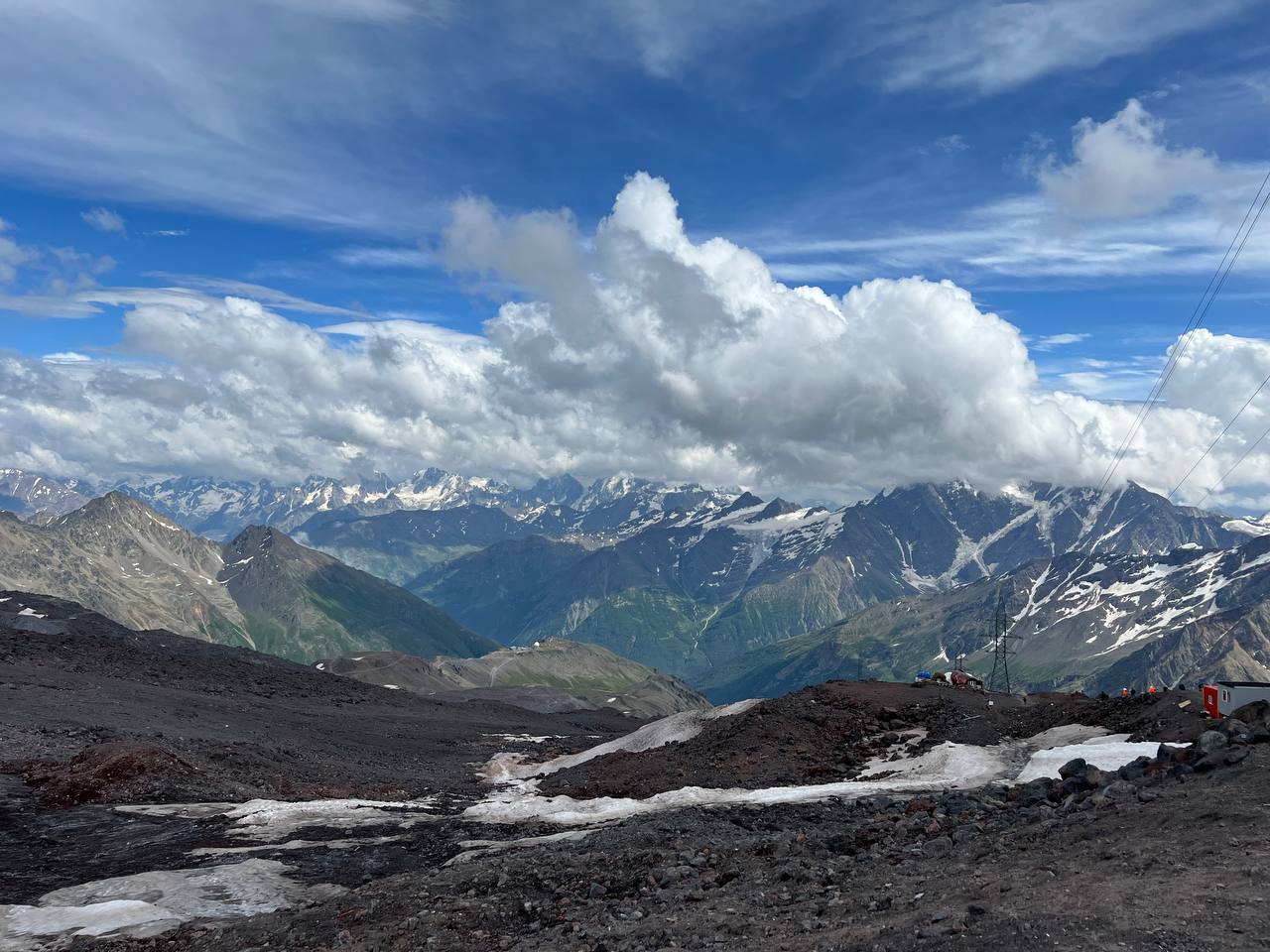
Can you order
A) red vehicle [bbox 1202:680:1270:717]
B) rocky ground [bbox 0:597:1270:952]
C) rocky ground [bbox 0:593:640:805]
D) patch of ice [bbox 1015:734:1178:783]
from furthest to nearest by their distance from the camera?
rocky ground [bbox 0:593:640:805], red vehicle [bbox 1202:680:1270:717], patch of ice [bbox 1015:734:1178:783], rocky ground [bbox 0:597:1270:952]

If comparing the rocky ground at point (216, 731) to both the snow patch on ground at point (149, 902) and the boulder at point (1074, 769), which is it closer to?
the snow patch on ground at point (149, 902)

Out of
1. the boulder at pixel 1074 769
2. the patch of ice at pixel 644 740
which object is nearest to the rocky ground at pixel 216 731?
the patch of ice at pixel 644 740

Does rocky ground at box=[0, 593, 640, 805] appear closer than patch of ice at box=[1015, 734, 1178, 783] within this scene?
No

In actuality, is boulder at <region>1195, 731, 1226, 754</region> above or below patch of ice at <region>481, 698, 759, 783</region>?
above

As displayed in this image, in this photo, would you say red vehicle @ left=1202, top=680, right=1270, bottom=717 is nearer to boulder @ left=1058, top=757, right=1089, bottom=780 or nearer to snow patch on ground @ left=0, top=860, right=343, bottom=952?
boulder @ left=1058, top=757, right=1089, bottom=780

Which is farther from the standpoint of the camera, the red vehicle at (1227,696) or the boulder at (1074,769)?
the red vehicle at (1227,696)

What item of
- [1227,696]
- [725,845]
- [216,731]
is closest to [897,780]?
[1227,696]

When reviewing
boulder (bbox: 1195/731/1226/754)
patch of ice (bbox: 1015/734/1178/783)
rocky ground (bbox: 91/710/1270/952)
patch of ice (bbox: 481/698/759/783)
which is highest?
boulder (bbox: 1195/731/1226/754)

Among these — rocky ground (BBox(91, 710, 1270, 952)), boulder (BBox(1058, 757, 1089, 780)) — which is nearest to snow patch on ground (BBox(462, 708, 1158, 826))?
boulder (BBox(1058, 757, 1089, 780))

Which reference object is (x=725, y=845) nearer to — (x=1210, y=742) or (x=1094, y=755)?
(x=1210, y=742)

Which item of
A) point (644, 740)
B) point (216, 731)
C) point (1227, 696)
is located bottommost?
point (644, 740)

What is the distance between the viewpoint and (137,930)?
78.9 ft

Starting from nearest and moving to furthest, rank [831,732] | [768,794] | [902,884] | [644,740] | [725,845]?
[902,884]
[725,845]
[768,794]
[831,732]
[644,740]

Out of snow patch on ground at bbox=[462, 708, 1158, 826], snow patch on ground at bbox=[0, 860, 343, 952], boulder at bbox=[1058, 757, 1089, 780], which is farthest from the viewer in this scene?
snow patch on ground at bbox=[462, 708, 1158, 826]
